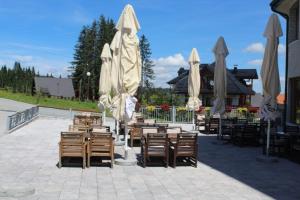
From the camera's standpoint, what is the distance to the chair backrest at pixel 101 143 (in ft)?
34.7

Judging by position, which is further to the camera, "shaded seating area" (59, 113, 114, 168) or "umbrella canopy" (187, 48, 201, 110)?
"umbrella canopy" (187, 48, 201, 110)

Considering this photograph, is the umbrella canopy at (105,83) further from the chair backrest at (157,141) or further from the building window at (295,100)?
the chair backrest at (157,141)

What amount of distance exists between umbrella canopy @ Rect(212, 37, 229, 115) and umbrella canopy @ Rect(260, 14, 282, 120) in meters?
4.58

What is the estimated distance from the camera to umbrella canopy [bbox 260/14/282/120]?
12.3 m

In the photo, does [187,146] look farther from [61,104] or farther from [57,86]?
[57,86]

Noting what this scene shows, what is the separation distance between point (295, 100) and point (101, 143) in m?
9.31

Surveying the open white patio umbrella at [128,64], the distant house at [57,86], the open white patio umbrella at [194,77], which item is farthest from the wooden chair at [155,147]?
the distant house at [57,86]

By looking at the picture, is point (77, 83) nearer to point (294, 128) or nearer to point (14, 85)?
point (14, 85)

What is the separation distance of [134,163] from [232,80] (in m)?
45.4

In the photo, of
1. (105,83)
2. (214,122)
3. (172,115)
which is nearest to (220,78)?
(214,122)

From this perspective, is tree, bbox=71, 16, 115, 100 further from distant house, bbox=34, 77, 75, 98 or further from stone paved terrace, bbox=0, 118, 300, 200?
stone paved terrace, bbox=0, 118, 300, 200

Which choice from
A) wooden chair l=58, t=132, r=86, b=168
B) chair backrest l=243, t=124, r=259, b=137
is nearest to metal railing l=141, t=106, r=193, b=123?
chair backrest l=243, t=124, r=259, b=137

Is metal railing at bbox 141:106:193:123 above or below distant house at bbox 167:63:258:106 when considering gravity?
below

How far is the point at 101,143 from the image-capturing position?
1062cm
